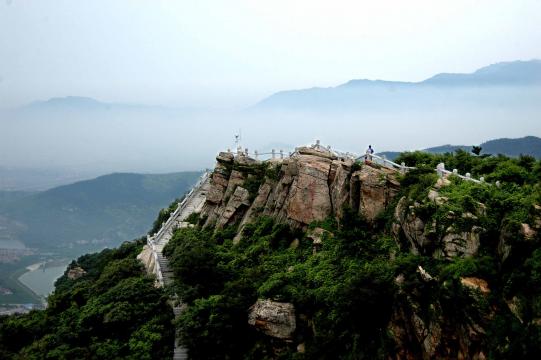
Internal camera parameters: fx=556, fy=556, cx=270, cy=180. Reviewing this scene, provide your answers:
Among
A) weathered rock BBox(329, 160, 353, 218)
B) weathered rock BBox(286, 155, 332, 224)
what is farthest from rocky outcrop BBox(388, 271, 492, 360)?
weathered rock BBox(286, 155, 332, 224)

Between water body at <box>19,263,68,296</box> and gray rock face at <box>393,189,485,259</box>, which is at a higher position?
gray rock face at <box>393,189,485,259</box>

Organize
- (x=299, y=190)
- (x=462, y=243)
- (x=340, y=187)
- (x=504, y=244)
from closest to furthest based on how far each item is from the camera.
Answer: (x=504, y=244) → (x=462, y=243) → (x=340, y=187) → (x=299, y=190)

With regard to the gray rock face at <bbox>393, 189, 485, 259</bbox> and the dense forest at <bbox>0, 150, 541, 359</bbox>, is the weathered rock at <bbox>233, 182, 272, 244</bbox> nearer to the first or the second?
the dense forest at <bbox>0, 150, 541, 359</bbox>

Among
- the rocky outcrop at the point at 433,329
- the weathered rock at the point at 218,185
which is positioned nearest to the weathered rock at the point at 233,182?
the weathered rock at the point at 218,185

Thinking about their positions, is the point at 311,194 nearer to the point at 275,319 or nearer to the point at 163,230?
the point at 275,319

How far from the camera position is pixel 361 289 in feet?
Result: 55.9

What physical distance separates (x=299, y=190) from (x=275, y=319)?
7730 millimetres

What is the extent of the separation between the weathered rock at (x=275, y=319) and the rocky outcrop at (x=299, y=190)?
16.9ft

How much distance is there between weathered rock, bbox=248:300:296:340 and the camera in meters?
19.4

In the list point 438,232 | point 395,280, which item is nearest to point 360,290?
point 395,280

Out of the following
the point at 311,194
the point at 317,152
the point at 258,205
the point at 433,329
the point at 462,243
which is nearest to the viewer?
the point at 433,329

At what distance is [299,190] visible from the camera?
25.8 meters

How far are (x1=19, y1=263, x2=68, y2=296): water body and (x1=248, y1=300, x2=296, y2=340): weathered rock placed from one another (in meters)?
132

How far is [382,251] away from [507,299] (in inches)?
242
